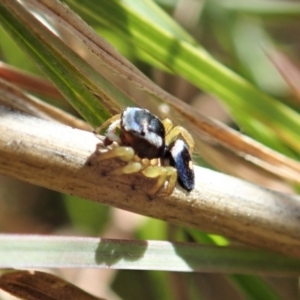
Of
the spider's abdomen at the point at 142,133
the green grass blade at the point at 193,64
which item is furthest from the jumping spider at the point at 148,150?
the green grass blade at the point at 193,64

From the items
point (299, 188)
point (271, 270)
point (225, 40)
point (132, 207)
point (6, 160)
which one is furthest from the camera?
point (225, 40)

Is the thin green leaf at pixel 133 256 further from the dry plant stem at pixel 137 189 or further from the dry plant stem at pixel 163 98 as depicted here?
the dry plant stem at pixel 163 98

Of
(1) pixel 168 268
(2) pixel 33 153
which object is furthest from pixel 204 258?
(2) pixel 33 153

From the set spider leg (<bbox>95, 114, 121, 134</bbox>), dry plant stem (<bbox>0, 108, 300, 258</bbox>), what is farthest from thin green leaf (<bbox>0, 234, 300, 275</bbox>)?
spider leg (<bbox>95, 114, 121, 134</bbox>)

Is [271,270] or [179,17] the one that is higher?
[179,17]

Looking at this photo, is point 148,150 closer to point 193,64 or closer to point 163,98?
point 163,98

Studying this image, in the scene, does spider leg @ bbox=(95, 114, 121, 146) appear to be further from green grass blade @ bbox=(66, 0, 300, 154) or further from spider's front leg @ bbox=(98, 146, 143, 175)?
green grass blade @ bbox=(66, 0, 300, 154)

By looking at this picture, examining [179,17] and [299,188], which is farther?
[179,17]

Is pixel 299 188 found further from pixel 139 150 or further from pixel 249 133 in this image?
pixel 139 150
